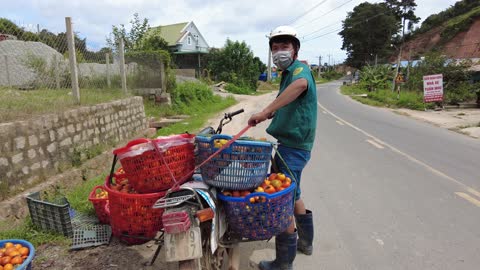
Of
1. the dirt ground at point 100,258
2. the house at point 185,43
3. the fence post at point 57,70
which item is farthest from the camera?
the house at point 185,43

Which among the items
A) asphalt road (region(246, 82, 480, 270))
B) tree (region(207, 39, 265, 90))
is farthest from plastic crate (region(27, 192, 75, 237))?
tree (region(207, 39, 265, 90))

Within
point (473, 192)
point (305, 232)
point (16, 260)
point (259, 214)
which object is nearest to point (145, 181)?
point (259, 214)

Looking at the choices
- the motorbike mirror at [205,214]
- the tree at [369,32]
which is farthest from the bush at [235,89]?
the tree at [369,32]

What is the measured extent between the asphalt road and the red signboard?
10.6 metres

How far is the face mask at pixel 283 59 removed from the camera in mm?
2852

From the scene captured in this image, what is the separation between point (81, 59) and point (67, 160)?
8.42ft

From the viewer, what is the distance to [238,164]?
7.79ft

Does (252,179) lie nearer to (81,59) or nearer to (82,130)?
(82,130)

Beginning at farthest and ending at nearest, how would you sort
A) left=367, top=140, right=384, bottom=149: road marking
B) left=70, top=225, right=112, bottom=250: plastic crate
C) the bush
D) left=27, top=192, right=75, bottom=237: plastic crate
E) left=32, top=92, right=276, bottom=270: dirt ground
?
1. the bush
2. left=367, top=140, right=384, bottom=149: road marking
3. left=27, top=192, right=75, bottom=237: plastic crate
4. left=70, top=225, right=112, bottom=250: plastic crate
5. left=32, top=92, right=276, bottom=270: dirt ground

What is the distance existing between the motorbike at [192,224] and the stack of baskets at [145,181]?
0.16 m

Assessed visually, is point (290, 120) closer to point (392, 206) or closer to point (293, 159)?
point (293, 159)

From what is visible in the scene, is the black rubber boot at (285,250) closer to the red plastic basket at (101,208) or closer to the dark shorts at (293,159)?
the dark shorts at (293,159)

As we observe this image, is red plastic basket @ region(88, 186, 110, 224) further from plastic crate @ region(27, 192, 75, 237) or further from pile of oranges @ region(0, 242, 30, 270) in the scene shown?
pile of oranges @ region(0, 242, 30, 270)

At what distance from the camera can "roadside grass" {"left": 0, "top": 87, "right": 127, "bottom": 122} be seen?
4532 millimetres
